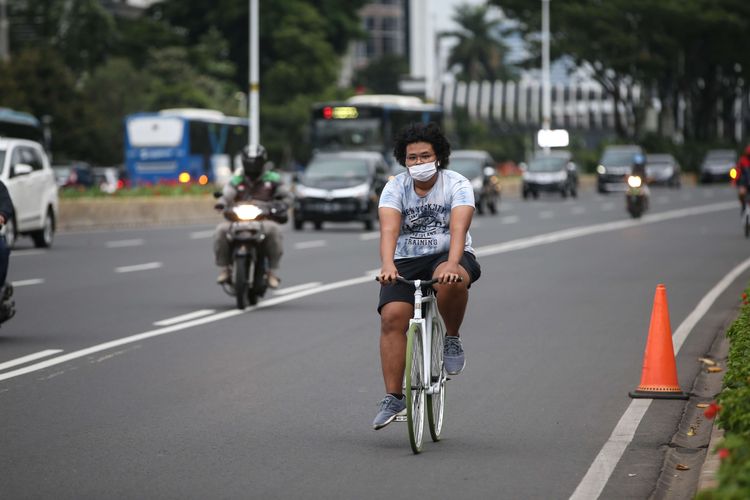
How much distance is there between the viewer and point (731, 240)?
30156mm

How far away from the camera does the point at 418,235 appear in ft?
27.5

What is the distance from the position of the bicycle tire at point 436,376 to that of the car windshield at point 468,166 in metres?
37.3

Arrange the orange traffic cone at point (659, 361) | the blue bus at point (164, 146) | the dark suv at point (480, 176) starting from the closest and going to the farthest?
1. the orange traffic cone at point (659, 361)
2. the dark suv at point (480, 176)
3. the blue bus at point (164, 146)

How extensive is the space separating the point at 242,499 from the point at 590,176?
233ft

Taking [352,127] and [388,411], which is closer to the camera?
[388,411]

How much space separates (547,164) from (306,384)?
163 ft

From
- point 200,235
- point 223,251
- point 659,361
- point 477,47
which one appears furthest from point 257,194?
point 477,47

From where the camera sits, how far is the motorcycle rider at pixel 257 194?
16.4 m

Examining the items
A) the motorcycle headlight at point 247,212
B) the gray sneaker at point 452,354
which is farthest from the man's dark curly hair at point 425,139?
the motorcycle headlight at point 247,212

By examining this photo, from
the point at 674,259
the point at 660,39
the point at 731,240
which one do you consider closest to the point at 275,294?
the point at 674,259

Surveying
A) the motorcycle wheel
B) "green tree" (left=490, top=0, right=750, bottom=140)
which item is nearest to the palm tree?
"green tree" (left=490, top=0, right=750, bottom=140)

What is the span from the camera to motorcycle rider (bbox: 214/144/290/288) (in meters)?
16.4

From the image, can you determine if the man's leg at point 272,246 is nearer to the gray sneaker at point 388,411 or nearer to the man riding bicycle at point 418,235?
the man riding bicycle at point 418,235

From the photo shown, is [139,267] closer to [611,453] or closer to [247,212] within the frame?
[247,212]
